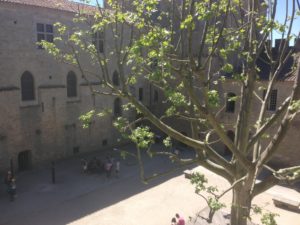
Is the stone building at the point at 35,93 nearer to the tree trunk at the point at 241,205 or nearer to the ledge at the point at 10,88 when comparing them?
the ledge at the point at 10,88

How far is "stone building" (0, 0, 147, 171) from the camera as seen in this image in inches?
741

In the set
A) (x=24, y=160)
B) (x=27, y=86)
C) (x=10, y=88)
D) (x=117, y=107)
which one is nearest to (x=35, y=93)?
(x=27, y=86)

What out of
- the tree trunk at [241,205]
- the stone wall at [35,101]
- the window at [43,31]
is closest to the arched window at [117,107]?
the stone wall at [35,101]

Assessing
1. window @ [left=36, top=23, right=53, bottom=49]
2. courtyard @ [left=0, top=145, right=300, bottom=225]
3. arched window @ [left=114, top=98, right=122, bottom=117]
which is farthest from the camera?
arched window @ [left=114, top=98, right=122, bottom=117]

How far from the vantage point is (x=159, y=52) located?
6445 mm

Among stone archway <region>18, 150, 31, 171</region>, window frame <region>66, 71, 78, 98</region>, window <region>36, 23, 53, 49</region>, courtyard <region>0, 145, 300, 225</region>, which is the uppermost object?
window <region>36, 23, 53, 49</region>

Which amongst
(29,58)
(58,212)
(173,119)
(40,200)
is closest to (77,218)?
(58,212)

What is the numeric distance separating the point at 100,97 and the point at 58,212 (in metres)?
11.3

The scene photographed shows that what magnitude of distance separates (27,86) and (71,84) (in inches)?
136

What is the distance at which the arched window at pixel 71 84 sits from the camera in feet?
74.3

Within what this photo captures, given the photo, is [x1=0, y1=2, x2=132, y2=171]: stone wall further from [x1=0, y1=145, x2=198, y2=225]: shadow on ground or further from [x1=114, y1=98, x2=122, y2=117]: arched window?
[x1=114, y1=98, x2=122, y2=117]: arched window

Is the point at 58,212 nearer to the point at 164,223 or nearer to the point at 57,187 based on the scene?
the point at 57,187

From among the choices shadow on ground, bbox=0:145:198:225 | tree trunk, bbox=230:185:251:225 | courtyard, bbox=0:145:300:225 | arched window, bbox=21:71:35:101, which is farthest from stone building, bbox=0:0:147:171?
tree trunk, bbox=230:185:251:225

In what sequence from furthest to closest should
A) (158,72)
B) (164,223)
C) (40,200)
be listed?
(40,200) → (164,223) → (158,72)
